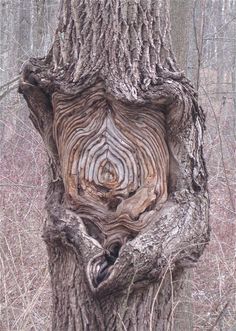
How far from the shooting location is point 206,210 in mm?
2936

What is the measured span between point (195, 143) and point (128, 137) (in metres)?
0.33

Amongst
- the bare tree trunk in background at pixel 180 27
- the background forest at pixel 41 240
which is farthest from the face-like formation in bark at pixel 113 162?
the bare tree trunk in background at pixel 180 27

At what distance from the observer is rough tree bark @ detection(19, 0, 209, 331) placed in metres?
2.75

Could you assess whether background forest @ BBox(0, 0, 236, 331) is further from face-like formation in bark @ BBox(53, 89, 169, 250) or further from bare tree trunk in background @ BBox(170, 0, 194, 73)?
face-like formation in bark @ BBox(53, 89, 169, 250)

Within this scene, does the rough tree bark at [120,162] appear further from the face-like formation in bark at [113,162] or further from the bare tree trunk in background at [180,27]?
the bare tree trunk in background at [180,27]

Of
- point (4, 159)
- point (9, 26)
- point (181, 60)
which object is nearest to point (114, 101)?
point (181, 60)

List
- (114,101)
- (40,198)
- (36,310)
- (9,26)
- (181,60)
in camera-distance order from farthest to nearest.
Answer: (9,26) → (40,198) → (36,310) → (181,60) → (114,101)

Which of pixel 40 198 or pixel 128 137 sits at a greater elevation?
pixel 128 137

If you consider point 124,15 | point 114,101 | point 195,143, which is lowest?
point 195,143

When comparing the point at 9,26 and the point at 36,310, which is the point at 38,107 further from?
the point at 9,26

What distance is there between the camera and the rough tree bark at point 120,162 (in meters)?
2.75

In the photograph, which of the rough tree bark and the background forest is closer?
the rough tree bark

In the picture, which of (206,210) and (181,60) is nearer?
(206,210)

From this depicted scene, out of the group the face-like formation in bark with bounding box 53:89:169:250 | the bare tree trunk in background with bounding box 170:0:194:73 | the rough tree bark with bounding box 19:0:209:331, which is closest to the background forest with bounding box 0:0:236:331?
the bare tree trunk in background with bounding box 170:0:194:73
